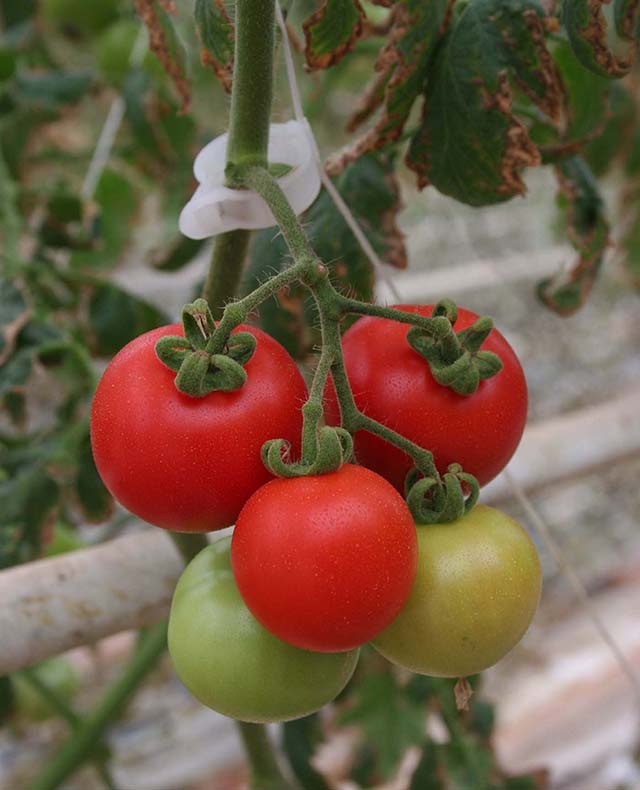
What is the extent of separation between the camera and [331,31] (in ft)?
1.52

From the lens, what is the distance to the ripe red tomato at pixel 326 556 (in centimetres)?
34

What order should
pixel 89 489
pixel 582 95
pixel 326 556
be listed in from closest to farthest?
1. pixel 326 556
2. pixel 582 95
3. pixel 89 489

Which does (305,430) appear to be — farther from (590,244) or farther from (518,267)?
(518,267)

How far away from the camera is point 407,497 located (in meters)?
0.40

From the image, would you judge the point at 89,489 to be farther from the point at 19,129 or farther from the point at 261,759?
the point at 19,129

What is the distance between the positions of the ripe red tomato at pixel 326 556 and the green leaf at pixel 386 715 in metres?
0.65

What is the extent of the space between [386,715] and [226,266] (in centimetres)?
63

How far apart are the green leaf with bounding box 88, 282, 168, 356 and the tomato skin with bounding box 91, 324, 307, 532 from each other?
18.7 inches

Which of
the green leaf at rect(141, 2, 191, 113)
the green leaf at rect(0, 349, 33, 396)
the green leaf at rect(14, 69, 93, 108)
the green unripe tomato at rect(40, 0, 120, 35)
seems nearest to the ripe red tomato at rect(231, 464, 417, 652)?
the green leaf at rect(141, 2, 191, 113)

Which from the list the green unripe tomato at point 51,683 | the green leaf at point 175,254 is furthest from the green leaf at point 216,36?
the green unripe tomato at point 51,683

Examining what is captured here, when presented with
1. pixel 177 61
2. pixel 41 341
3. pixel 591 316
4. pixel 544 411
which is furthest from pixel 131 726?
pixel 591 316

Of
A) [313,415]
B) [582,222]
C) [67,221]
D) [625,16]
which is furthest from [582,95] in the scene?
A: [67,221]

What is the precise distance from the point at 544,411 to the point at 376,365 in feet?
5.07

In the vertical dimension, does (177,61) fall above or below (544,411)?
above
